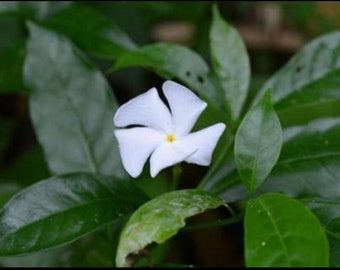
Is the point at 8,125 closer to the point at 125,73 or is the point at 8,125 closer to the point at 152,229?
the point at 125,73

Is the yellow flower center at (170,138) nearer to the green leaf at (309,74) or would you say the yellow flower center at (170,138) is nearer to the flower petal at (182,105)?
the flower petal at (182,105)

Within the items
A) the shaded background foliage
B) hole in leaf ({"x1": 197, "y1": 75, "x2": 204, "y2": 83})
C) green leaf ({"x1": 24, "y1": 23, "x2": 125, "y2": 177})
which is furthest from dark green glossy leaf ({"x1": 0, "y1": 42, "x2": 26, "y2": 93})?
hole in leaf ({"x1": 197, "y1": 75, "x2": 204, "y2": 83})

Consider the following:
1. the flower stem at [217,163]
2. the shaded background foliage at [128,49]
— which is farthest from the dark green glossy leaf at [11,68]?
the flower stem at [217,163]

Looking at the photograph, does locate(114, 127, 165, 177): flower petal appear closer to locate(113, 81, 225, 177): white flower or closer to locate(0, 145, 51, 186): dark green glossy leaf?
locate(113, 81, 225, 177): white flower

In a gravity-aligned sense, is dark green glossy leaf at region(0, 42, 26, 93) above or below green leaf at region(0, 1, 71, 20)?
below

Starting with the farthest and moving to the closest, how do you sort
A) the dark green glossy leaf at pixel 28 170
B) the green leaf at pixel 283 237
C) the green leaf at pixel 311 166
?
the dark green glossy leaf at pixel 28 170 < the green leaf at pixel 311 166 < the green leaf at pixel 283 237

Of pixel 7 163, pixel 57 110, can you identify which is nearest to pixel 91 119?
pixel 57 110

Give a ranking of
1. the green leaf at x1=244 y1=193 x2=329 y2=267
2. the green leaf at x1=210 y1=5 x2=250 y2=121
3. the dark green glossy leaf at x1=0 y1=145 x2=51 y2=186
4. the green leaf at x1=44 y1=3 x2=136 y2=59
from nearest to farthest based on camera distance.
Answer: the green leaf at x1=244 y1=193 x2=329 y2=267 → the green leaf at x1=210 y1=5 x2=250 y2=121 → the green leaf at x1=44 y1=3 x2=136 y2=59 → the dark green glossy leaf at x1=0 y1=145 x2=51 y2=186
